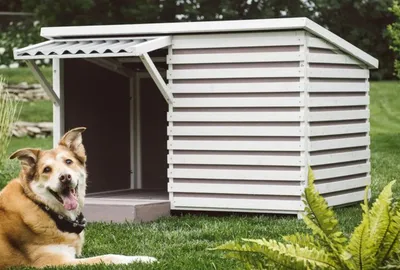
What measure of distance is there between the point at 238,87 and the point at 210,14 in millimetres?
15724

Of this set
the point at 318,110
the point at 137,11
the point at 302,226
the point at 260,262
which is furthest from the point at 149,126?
the point at 137,11

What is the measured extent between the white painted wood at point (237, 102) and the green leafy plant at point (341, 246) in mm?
5339

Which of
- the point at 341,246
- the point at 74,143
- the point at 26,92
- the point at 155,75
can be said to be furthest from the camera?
the point at 26,92

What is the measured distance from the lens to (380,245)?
3406mm

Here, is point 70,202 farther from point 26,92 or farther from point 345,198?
point 26,92

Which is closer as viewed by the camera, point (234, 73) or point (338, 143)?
point (234, 73)

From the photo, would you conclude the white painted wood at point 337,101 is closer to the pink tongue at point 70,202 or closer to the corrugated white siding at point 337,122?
the corrugated white siding at point 337,122

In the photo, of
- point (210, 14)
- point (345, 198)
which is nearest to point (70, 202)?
point (345, 198)

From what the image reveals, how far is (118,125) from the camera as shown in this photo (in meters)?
10.7

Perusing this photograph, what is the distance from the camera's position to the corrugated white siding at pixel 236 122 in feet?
29.0

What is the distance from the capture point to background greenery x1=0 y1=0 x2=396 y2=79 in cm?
2448

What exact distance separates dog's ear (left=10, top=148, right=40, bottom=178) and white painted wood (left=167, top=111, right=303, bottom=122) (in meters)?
3.28

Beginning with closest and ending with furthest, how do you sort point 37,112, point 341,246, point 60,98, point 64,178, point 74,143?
point 341,246
point 64,178
point 74,143
point 60,98
point 37,112

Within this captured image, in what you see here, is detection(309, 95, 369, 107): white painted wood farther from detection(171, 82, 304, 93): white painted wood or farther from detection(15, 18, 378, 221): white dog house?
detection(171, 82, 304, 93): white painted wood
